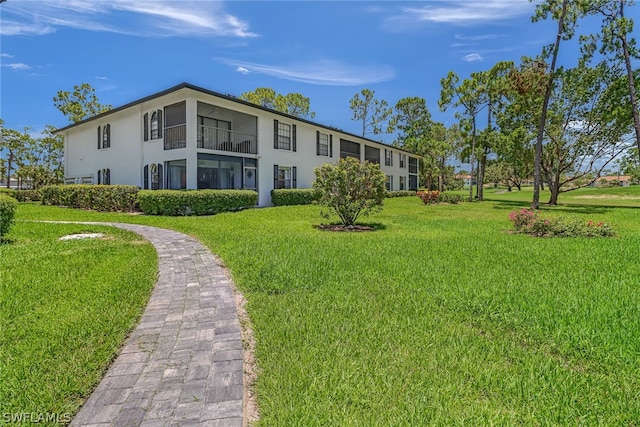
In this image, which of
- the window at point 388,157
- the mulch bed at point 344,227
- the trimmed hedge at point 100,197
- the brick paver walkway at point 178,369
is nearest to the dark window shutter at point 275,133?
the trimmed hedge at point 100,197

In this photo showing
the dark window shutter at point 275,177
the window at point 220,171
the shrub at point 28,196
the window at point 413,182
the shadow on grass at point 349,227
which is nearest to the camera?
the shadow on grass at point 349,227

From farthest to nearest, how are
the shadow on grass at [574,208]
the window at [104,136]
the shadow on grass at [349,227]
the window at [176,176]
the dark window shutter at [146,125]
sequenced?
the window at [104,136] < the shadow on grass at [574,208] < the dark window shutter at [146,125] < the window at [176,176] < the shadow on grass at [349,227]

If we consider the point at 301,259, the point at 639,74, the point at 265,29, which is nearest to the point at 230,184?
the point at 265,29

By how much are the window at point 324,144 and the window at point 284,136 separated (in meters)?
2.72

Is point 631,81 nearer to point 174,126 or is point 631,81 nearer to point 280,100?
point 174,126

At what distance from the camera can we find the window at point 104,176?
1973 cm

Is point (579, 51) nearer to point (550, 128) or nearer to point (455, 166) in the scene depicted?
point (550, 128)

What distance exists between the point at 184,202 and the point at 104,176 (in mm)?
10869

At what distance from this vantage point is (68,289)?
429 cm

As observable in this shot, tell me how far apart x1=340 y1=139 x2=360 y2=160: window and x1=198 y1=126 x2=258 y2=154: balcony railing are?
31.8 feet

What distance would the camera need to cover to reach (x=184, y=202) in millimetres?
13047

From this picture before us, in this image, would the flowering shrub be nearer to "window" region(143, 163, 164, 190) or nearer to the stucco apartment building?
the stucco apartment building

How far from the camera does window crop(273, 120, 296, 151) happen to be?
19.4 meters

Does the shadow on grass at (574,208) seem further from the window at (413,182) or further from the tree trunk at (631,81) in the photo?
the window at (413,182)
